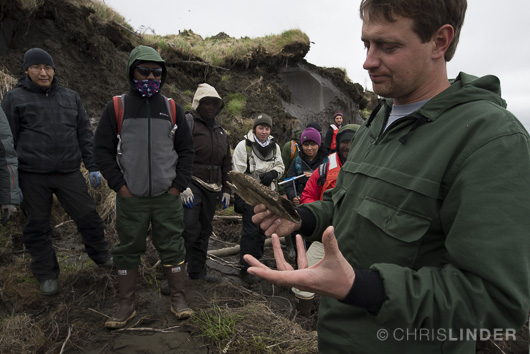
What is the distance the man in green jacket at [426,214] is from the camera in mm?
905

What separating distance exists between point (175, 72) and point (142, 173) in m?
9.52

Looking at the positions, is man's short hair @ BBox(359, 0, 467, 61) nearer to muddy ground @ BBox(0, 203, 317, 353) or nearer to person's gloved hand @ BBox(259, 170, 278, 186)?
muddy ground @ BBox(0, 203, 317, 353)

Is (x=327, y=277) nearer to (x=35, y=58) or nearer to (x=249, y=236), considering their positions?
(x=249, y=236)

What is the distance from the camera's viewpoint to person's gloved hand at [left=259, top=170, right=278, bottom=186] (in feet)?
17.3

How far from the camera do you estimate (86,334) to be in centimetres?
312

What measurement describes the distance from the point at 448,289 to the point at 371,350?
488mm

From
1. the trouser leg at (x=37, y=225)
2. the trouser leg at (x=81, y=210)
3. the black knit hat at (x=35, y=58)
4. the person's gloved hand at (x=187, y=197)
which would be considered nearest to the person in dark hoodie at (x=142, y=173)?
the person's gloved hand at (x=187, y=197)

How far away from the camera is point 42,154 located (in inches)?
152

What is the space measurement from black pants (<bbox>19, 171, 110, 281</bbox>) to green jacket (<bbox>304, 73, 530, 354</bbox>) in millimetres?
3830

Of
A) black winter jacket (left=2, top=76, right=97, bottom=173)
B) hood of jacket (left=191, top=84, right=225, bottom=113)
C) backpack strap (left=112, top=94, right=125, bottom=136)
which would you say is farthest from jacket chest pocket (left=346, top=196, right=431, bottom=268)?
black winter jacket (left=2, top=76, right=97, bottom=173)

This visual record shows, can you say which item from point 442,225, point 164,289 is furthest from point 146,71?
point 442,225

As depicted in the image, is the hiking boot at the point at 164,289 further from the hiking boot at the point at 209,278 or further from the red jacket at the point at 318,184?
the red jacket at the point at 318,184

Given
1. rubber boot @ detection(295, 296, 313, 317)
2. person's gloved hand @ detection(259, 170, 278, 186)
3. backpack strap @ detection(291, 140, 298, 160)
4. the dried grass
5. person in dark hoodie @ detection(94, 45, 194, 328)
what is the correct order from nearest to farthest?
the dried grass → person in dark hoodie @ detection(94, 45, 194, 328) → rubber boot @ detection(295, 296, 313, 317) → person's gloved hand @ detection(259, 170, 278, 186) → backpack strap @ detection(291, 140, 298, 160)

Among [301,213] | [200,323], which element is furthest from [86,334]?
[301,213]
